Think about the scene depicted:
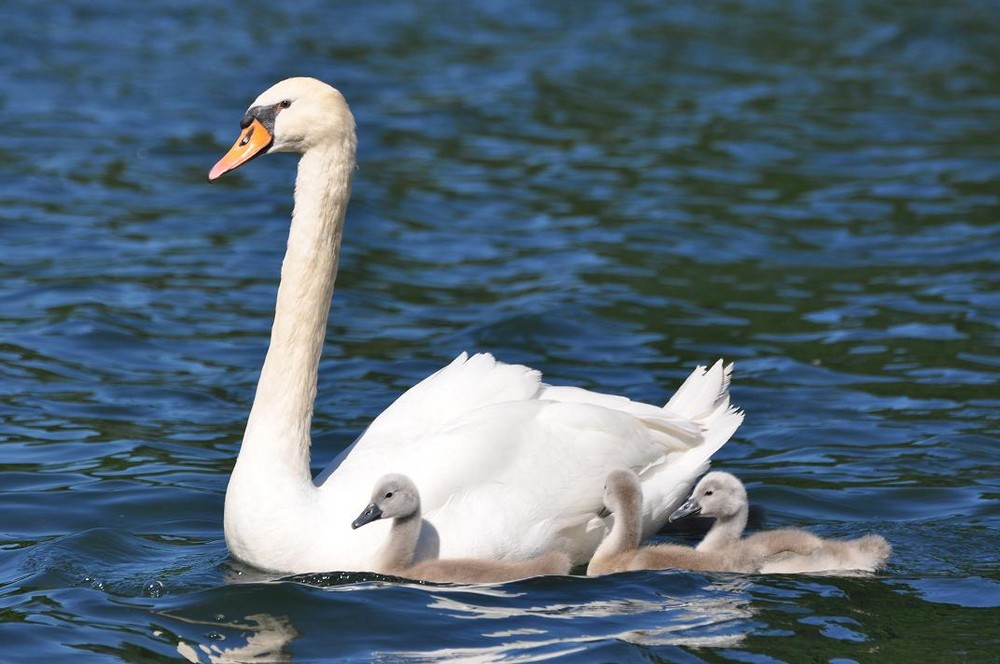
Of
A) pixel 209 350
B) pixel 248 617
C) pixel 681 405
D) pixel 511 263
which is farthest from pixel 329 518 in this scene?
pixel 511 263

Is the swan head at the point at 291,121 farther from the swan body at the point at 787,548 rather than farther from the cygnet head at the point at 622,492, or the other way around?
the swan body at the point at 787,548

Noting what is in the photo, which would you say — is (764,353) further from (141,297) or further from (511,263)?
(141,297)

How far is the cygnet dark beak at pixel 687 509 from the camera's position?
7484mm

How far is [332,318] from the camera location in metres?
12.0

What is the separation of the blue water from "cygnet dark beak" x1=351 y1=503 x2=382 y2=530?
0.27 meters

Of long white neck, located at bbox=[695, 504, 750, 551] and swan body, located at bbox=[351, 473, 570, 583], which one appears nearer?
swan body, located at bbox=[351, 473, 570, 583]

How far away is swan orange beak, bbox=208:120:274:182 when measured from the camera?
734 cm

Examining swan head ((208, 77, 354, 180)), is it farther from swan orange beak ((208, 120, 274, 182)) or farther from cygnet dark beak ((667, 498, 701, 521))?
cygnet dark beak ((667, 498, 701, 521))

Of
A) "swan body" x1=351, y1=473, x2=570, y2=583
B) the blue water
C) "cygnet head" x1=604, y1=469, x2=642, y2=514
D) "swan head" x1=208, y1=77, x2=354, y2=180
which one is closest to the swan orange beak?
"swan head" x1=208, y1=77, x2=354, y2=180

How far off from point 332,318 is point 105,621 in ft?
18.2

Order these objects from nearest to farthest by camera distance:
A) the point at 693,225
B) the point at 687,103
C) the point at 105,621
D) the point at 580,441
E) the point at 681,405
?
the point at 105,621, the point at 580,441, the point at 681,405, the point at 693,225, the point at 687,103

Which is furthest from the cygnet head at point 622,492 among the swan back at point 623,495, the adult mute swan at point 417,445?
the adult mute swan at point 417,445

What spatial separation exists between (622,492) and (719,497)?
20.5 inches

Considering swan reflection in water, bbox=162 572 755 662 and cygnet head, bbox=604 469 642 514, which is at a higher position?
cygnet head, bbox=604 469 642 514
